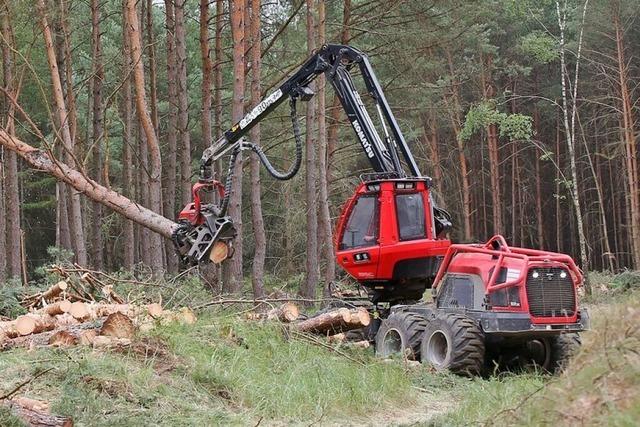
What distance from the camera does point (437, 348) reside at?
11164 mm

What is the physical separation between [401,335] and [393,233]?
1.66m

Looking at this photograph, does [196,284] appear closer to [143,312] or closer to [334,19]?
[143,312]

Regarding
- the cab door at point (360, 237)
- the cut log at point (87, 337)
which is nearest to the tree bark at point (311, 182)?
the cab door at point (360, 237)

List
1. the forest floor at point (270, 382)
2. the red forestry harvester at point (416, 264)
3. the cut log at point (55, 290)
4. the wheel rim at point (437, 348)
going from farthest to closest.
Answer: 1. the cut log at point (55, 290)
2. the wheel rim at point (437, 348)
3. the red forestry harvester at point (416, 264)
4. the forest floor at point (270, 382)

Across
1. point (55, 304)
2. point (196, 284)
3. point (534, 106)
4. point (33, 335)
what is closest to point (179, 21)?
point (196, 284)

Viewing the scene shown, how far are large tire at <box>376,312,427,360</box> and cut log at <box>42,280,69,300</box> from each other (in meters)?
4.36

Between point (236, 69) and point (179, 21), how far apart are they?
4.30m

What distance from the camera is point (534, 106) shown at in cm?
4066

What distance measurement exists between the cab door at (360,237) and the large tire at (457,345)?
2.06 m

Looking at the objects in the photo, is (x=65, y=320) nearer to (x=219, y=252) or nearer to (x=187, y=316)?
(x=187, y=316)

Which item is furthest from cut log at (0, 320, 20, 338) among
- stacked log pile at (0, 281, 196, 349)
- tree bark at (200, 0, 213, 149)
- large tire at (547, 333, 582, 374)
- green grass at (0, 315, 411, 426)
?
tree bark at (200, 0, 213, 149)

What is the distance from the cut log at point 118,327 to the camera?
30.0ft

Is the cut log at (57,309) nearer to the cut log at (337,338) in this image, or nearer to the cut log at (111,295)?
the cut log at (111,295)

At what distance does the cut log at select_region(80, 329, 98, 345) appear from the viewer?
8.88m
